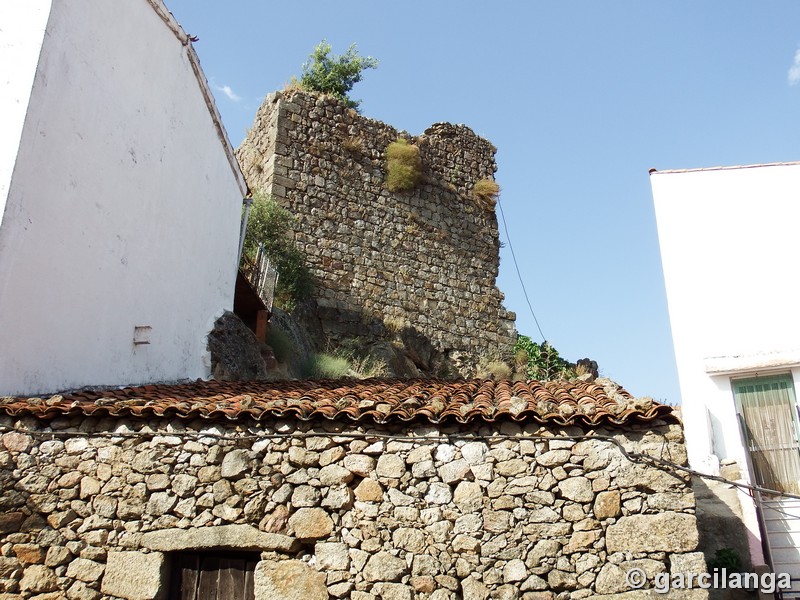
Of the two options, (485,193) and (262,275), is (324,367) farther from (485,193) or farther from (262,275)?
(485,193)

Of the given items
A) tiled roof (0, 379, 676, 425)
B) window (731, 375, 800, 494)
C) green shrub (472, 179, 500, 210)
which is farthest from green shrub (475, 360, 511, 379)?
window (731, 375, 800, 494)

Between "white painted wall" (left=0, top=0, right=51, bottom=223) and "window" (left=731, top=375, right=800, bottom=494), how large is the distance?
6.67 m

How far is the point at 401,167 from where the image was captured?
17031mm

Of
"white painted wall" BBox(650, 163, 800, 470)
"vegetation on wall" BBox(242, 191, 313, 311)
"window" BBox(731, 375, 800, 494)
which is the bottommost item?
"window" BBox(731, 375, 800, 494)

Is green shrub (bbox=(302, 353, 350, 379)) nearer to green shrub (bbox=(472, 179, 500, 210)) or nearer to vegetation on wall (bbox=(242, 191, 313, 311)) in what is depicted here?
vegetation on wall (bbox=(242, 191, 313, 311))

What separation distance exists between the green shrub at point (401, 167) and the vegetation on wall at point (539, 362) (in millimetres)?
4509

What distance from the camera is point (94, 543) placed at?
20.1 feet

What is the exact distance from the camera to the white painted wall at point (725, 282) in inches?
256

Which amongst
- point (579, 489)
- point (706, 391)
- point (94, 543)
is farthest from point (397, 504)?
point (706, 391)

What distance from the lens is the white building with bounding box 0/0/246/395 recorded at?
6867 mm

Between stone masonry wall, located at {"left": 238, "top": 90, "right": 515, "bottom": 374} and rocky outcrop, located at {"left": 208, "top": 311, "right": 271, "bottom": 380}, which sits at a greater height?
stone masonry wall, located at {"left": 238, "top": 90, "right": 515, "bottom": 374}

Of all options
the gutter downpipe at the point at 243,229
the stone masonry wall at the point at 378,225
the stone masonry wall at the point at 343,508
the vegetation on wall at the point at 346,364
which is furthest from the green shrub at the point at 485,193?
the stone masonry wall at the point at 343,508

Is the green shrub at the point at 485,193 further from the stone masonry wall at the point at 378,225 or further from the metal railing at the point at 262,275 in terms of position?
the metal railing at the point at 262,275

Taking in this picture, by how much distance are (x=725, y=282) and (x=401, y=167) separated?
11038 millimetres
